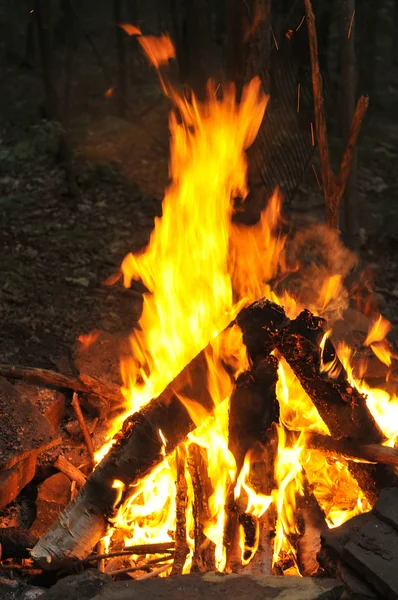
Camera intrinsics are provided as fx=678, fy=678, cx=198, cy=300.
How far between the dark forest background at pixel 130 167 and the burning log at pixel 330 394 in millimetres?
2332

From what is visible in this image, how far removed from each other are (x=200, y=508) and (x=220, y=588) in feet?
2.34

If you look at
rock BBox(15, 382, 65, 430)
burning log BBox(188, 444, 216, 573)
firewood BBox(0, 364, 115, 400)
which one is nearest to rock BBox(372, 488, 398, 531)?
burning log BBox(188, 444, 216, 573)

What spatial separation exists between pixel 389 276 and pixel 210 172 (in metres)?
3.78

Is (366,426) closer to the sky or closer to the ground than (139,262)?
closer to the ground

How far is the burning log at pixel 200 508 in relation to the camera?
3641 millimetres

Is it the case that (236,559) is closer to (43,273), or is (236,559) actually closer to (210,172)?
(210,172)

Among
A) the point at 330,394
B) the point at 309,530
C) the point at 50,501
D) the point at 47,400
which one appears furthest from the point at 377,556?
the point at 47,400

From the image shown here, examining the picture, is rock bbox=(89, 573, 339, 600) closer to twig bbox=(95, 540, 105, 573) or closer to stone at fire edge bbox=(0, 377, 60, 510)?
twig bbox=(95, 540, 105, 573)

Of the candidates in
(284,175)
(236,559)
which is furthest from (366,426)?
(284,175)

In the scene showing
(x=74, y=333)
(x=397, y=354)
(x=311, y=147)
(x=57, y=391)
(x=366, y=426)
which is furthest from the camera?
(x=311, y=147)

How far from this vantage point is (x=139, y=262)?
16.7 ft

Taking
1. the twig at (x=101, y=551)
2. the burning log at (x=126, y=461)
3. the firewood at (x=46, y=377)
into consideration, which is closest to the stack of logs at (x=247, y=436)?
the burning log at (x=126, y=461)

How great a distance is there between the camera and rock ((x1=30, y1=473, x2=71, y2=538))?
412cm

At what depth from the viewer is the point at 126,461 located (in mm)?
3771
